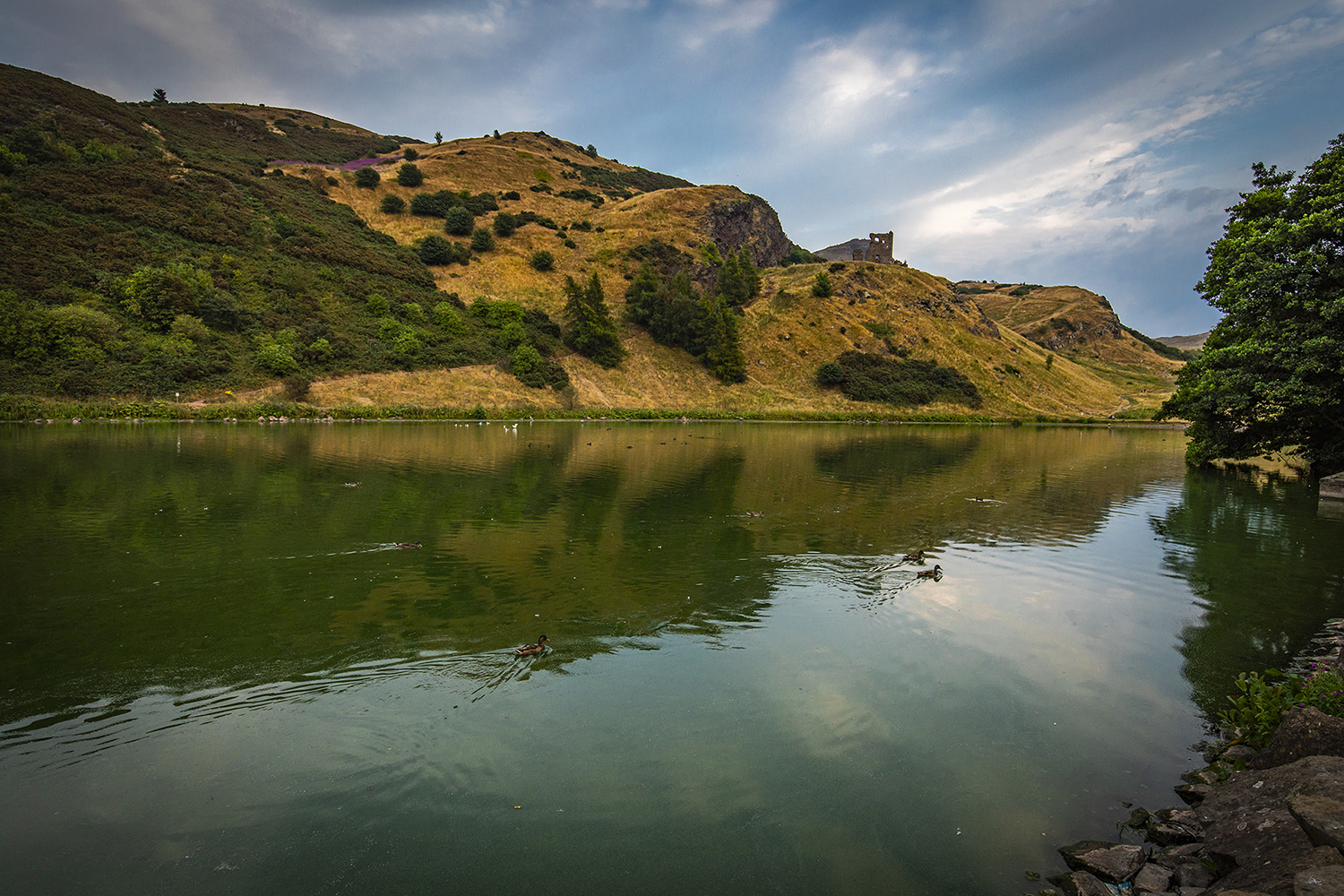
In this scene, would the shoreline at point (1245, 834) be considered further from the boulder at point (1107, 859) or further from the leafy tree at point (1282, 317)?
the leafy tree at point (1282, 317)

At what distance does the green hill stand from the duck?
2363 inches

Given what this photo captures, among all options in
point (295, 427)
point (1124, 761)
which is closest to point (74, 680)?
point (1124, 761)

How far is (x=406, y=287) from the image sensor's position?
88125 millimetres

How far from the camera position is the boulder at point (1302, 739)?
6316 mm

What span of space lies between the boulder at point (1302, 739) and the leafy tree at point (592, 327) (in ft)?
285

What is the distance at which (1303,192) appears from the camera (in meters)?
25.6

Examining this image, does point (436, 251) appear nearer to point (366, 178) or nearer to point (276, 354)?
point (366, 178)

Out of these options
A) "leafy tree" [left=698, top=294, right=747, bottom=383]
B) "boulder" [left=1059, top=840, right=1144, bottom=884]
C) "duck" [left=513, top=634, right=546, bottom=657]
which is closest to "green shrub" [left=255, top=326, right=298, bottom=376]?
"leafy tree" [left=698, top=294, right=747, bottom=383]

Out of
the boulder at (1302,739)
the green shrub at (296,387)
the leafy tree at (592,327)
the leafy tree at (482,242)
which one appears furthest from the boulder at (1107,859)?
the leafy tree at (482,242)

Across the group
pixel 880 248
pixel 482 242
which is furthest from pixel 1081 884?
pixel 880 248

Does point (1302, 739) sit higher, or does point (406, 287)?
point (406, 287)

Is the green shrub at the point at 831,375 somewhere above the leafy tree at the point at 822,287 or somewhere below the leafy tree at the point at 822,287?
below

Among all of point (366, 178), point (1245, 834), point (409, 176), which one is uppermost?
point (409, 176)

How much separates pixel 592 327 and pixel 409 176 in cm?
5670
